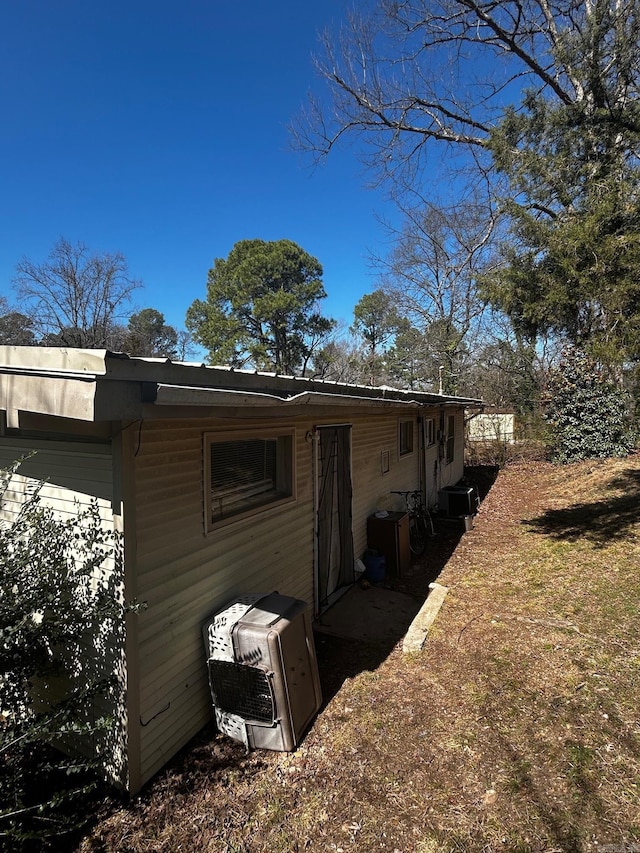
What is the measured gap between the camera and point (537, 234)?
215 inches

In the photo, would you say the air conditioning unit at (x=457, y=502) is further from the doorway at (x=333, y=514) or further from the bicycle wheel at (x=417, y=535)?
the doorway at (x=333, y=514)

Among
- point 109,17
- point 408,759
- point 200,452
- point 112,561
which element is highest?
point 109,17

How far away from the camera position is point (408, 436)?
8.39m

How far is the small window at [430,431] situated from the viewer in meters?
9.38

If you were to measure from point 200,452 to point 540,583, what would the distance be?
4729 mm

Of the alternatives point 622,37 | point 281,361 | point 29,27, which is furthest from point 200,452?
point 281,361

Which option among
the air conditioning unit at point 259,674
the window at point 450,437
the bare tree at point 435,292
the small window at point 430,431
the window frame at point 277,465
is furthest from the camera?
the bare tree at point 435,292

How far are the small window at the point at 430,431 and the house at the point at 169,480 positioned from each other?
5.26m

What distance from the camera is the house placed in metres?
1.94

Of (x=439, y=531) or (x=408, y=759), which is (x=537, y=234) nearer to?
(x=439, y=531)

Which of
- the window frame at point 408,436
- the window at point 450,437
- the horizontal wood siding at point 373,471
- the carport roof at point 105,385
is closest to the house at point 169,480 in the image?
the carport roof at point 105,385

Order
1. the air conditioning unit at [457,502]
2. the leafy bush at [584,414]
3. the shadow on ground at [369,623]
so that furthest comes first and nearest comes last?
the leafy bush at [584,414], the air conditioning unit at [457,502], the shadow on ground at [369,623]

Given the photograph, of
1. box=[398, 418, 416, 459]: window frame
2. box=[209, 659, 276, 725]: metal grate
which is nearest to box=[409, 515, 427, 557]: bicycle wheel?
box=[398, 418, 416, 459]: window frame

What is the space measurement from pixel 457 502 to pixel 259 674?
278 inches
